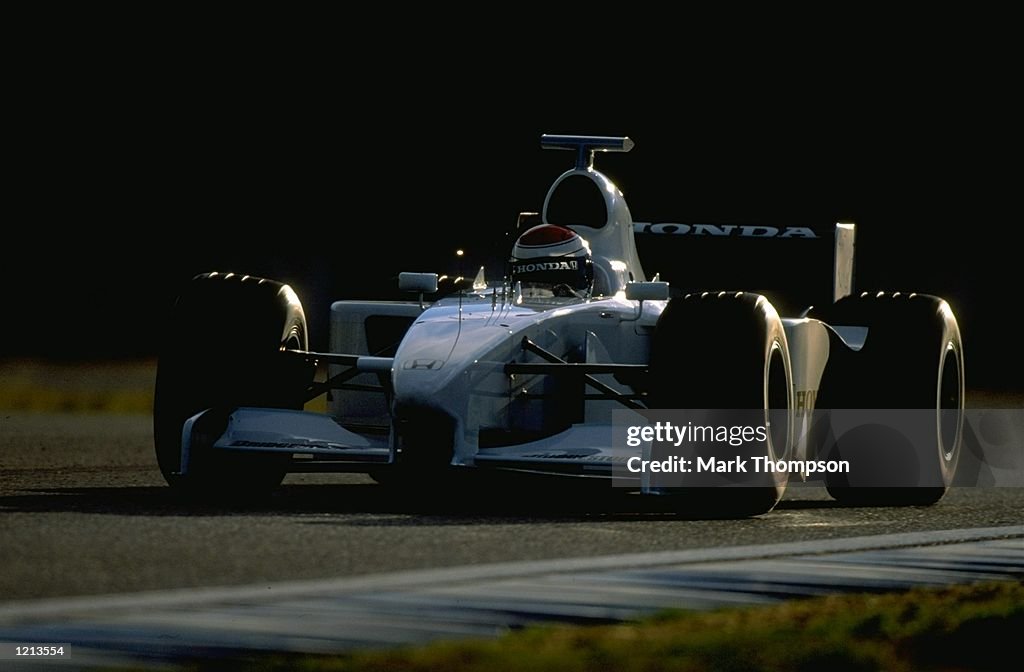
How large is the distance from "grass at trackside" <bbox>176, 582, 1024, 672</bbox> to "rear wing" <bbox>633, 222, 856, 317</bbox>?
21.3 feet

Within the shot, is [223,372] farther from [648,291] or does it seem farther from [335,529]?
[335,529]

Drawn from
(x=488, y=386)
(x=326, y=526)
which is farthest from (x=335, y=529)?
(x=488, y=386)

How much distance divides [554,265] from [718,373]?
75.4 inches

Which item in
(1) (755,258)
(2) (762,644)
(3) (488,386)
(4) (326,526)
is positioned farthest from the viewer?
(1) (755,258)

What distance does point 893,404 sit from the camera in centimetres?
1119

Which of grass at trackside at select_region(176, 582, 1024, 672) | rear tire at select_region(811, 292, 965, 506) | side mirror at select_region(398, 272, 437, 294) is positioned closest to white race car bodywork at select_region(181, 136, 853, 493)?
side mirror at select_region(398, 272, 437, 294)

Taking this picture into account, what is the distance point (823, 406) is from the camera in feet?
36.8

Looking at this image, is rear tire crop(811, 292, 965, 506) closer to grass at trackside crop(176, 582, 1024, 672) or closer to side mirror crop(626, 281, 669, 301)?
side mirror crop(626, 281, 669, 301)

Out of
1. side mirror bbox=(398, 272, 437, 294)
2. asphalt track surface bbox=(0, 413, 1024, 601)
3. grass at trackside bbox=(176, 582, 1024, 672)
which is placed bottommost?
asphalt track surface bbox=(0, 413, 1024, 601)

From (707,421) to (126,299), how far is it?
11.4m

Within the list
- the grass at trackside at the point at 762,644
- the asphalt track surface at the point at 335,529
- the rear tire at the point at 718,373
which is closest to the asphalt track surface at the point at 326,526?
the asphalt track surface at the point at 335,529

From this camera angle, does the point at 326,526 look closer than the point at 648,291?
Yes

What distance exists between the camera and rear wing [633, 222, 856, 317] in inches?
496

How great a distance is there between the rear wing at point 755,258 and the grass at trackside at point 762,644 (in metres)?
6.49
